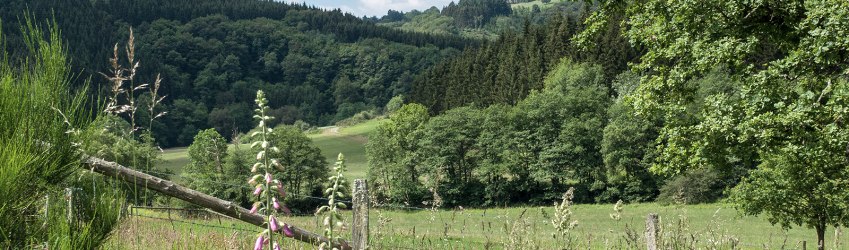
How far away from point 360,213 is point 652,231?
2.26 m

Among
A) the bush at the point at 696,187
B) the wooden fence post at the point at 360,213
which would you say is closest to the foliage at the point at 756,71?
the wooden fence post at the point at 360,213

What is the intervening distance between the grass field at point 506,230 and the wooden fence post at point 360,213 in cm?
18

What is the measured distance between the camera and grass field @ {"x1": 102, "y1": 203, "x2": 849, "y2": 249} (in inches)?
192

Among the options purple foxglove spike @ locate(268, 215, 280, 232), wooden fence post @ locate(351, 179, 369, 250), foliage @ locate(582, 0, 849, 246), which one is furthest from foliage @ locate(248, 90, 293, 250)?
foliage @ locate(582, 0, 849, 246)

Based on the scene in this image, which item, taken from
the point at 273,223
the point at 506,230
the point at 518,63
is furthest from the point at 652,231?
the point at 518,63

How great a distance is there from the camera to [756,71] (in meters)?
13.4

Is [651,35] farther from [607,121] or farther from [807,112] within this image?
[607,121]

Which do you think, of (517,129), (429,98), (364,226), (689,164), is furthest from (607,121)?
(364,226)

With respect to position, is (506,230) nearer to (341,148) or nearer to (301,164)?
(301,164)

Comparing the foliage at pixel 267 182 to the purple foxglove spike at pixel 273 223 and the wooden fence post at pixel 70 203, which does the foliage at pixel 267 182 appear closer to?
the purple foxglove spike at pixel 273 223

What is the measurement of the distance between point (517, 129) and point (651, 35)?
6026 centimetres

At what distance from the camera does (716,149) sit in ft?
44.7

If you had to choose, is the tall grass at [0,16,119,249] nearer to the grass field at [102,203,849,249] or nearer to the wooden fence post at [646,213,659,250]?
the grass field at [102,203,849,249]

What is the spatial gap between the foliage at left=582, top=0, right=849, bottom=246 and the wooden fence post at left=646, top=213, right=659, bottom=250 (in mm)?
6942
